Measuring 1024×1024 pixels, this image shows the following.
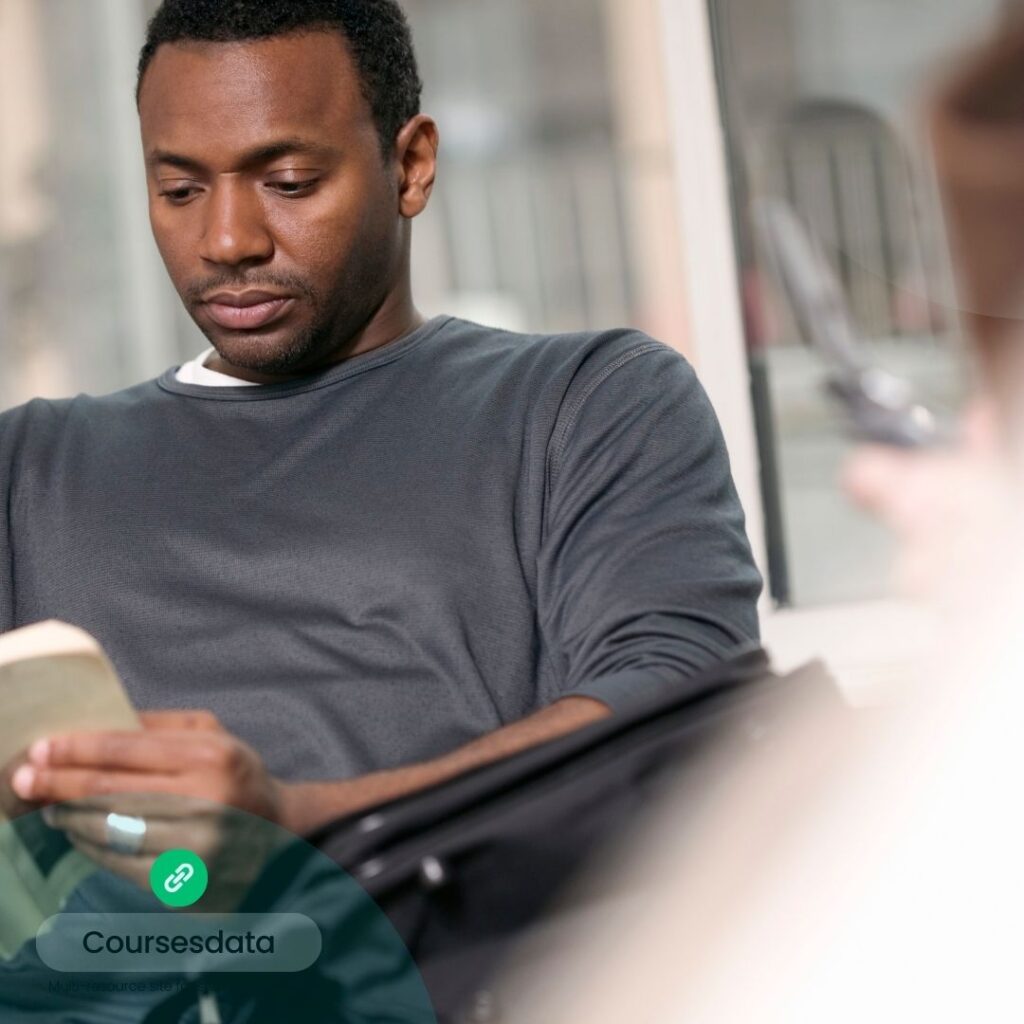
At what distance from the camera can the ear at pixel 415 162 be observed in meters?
1.44

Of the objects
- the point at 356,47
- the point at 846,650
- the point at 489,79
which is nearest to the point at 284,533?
the point at 356,47

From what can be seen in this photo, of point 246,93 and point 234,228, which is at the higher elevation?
point 246,93

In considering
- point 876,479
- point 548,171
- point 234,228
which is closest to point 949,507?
point 876,479

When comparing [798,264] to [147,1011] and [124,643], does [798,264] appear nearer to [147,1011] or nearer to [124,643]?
[124,643]

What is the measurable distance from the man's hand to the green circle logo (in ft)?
0.15

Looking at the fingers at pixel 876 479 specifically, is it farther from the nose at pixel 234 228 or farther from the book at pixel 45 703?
the nose at pixel 234 228

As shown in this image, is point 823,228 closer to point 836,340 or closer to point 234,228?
point 836,340

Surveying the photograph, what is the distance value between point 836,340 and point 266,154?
24.0 inches

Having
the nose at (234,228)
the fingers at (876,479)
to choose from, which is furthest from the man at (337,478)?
the fingers at (876,479)

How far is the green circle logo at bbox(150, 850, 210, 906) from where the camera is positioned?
0.89 m

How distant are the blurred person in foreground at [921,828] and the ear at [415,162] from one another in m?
0.81

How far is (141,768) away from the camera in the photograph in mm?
872

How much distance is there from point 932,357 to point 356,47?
22.7 inches

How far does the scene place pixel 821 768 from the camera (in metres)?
0.73
